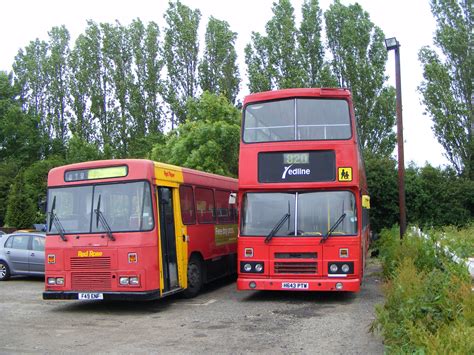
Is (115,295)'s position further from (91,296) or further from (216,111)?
(216,111)

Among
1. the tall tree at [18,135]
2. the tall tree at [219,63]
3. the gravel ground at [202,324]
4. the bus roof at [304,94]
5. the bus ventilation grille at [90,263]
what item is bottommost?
the gravel ground at [202,324]

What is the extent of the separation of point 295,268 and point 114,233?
382 centimetres

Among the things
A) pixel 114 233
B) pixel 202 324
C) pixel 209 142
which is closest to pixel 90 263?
pixel 114 233

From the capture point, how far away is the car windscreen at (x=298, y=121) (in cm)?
1157

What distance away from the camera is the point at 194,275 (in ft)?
40.5

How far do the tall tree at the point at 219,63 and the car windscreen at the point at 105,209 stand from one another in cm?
2634

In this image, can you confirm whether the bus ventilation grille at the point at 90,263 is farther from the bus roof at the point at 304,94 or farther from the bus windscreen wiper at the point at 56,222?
the bus roof at the point at 304,94

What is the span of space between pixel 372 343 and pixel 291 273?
12.6 feet

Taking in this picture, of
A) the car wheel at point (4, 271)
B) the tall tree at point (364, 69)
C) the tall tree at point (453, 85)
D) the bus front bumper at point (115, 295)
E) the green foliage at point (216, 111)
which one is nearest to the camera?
the bus front bumper at point (115, 295)

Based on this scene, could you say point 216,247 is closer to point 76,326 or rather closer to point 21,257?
Result: point 76,326

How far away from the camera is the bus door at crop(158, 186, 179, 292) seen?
10.8 m

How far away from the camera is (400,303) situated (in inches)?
263

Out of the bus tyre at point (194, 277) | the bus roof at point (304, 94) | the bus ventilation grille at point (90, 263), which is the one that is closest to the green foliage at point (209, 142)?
the bus tyre at point (194, 277)

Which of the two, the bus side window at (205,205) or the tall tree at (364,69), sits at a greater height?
the tall tree at (364,69)
